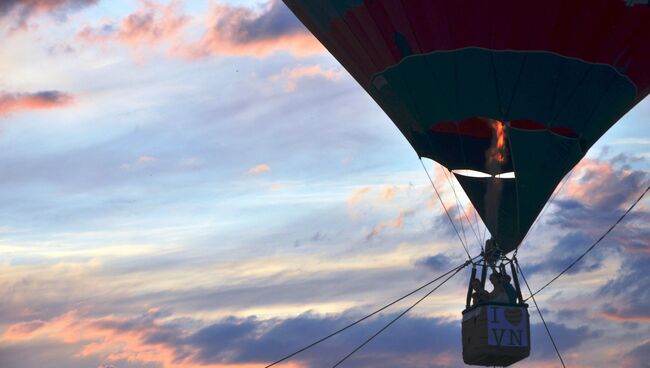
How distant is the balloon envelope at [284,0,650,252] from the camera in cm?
2897

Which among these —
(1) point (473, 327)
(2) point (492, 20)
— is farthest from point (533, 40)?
(1) point (473, 327)

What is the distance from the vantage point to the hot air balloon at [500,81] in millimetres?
28938

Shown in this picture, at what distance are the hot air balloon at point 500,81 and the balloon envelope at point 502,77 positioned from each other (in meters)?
0.02

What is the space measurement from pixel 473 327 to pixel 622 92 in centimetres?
555

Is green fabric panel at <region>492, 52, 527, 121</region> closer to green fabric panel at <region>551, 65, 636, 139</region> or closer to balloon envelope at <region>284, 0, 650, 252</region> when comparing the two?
balloon envelope at <region>284, 0, 650, 252</region>

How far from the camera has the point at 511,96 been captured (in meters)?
29.6

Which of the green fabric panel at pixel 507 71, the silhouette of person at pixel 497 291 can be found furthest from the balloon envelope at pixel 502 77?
the silhouette of person at pixel 497 291

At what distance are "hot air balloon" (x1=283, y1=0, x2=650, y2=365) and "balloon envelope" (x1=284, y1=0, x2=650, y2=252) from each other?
0.02 metres

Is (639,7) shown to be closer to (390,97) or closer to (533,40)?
(533,40)

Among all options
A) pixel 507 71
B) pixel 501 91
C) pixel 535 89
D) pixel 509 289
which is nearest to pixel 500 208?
pixel 509 289

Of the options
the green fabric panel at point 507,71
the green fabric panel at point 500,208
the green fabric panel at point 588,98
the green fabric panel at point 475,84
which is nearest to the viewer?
the green fabric panel at point 507,71

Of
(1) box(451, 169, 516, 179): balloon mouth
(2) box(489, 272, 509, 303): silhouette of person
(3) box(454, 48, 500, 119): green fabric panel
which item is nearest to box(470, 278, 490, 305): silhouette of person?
(2) box(489, 272, 509, 303): silhouette of person

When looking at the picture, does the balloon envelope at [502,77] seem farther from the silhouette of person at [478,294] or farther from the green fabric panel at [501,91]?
the silhouette of person at [478,294]

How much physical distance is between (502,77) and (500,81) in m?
0.09
